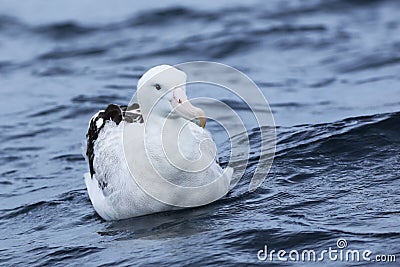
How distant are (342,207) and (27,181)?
14.1ft

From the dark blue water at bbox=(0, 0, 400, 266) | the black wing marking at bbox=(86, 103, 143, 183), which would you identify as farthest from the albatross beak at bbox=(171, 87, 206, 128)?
the dark blue water at bbox=(0, 0, 400, 266)

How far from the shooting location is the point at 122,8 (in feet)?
68.3

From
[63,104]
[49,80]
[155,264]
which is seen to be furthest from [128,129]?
[49,80]

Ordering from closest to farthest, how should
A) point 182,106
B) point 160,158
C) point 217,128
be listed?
point 182,106 → point 160,158 → point 217,128

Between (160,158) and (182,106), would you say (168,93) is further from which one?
(160,158)

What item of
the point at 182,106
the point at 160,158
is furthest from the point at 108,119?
the point at 182,106

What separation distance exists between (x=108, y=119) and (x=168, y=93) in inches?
55.7

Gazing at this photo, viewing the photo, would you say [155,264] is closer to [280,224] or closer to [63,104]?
[280,224]

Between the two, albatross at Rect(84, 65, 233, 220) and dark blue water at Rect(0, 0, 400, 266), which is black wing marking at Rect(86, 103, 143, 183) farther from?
dark blue water at Rect(0, 0, 400, 266)

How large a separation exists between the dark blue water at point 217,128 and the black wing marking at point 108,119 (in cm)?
54

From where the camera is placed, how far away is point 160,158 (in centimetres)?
833

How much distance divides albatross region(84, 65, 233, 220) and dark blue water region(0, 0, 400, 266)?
178 mm

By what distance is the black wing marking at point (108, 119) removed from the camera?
352 inches

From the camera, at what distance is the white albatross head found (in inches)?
314
